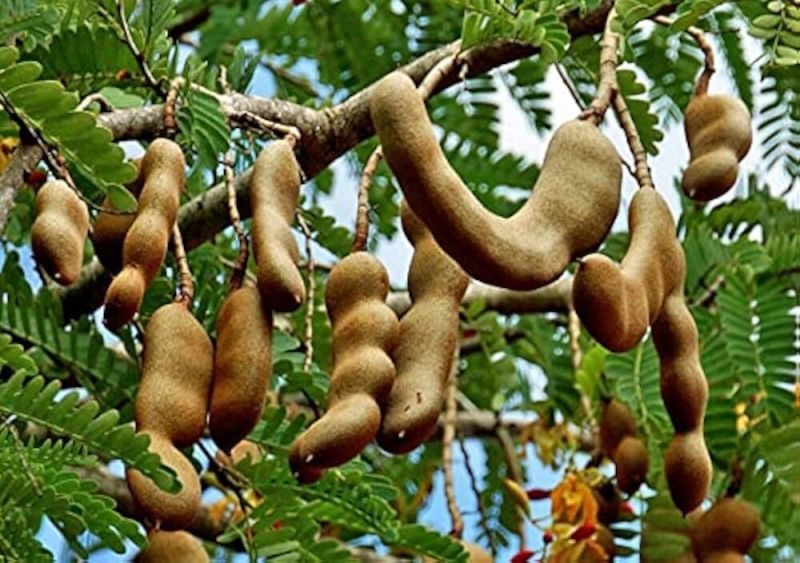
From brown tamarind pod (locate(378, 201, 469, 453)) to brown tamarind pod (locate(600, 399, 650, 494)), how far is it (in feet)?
1.92

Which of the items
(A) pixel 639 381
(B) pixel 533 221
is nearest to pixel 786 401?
Answer: (A) pixel 639 381

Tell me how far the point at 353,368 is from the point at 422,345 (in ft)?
0.17

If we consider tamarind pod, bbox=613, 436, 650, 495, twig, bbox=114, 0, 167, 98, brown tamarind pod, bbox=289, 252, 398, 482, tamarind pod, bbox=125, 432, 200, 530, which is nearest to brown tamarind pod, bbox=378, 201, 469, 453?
brown tamarind pod, bbox=289, 252, 398, 482

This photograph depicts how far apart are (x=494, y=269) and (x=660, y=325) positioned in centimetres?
20

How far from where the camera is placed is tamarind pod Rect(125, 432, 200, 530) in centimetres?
98

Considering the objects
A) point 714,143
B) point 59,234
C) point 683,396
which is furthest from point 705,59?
point 59,234

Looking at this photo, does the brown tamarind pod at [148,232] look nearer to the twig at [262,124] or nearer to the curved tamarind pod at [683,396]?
the twig at [262,124]

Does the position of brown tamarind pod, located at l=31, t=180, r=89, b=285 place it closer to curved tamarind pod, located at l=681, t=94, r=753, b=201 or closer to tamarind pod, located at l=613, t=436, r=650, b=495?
curved tamarind pod, located at l=681, t=94, r=753, b=201

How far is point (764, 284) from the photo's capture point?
6.68 feet

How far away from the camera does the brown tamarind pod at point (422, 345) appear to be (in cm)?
99

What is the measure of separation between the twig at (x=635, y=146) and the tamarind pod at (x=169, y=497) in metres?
0.33

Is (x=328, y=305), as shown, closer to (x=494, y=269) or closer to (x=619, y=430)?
(x=494, y=269)

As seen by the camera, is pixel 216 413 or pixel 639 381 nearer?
pixel 216 413

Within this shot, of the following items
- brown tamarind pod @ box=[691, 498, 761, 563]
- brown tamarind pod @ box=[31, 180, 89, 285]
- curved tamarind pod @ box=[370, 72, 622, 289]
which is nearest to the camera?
curved tamarind pod @ box=[370, 72, 622, 289]
